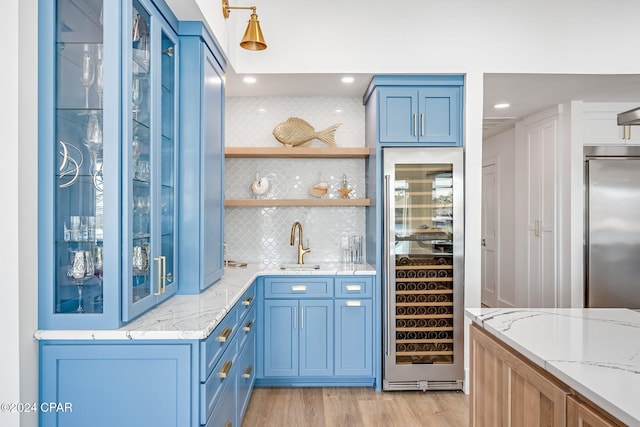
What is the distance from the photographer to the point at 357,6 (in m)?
3.35

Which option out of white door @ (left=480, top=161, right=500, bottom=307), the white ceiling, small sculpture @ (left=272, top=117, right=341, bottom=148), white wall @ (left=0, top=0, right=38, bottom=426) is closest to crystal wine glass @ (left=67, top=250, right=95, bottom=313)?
white wall @ (left=0, top=0, right=38, bottom=426)

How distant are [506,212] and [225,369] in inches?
184

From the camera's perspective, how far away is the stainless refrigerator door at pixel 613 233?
13.8 ft

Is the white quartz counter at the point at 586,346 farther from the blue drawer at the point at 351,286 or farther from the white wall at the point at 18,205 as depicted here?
the white wall at the point at 18,205

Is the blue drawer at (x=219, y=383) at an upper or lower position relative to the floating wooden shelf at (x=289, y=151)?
lower

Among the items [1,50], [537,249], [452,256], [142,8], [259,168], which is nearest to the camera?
[1,50]

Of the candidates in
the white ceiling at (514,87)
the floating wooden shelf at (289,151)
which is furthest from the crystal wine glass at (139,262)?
the white ceiling at (514,87)

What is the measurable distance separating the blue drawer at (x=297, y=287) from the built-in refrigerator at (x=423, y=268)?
469 mm

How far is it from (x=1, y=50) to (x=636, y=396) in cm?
219

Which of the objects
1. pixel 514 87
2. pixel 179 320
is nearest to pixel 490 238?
pixel 514 87

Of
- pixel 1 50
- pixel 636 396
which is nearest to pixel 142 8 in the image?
pixel 1 50

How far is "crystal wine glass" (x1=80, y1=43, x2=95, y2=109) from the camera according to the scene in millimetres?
1726

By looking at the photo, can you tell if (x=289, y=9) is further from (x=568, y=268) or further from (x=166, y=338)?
(x=568, y=268)

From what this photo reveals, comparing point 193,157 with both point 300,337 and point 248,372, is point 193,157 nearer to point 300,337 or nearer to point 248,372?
point 248,372
